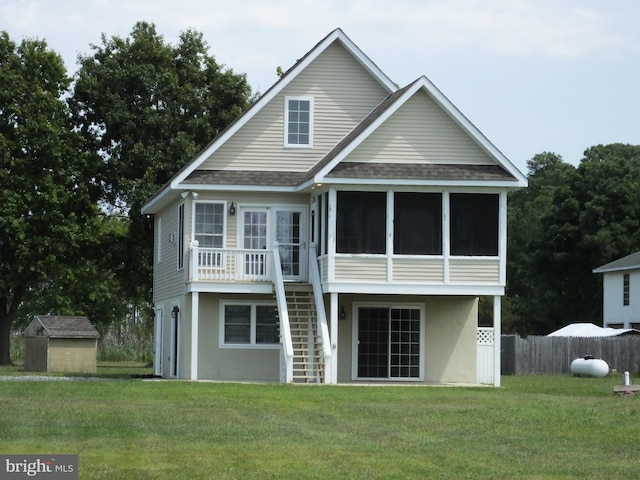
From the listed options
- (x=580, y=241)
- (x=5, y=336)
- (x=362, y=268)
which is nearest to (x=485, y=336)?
(x=362, y=268)

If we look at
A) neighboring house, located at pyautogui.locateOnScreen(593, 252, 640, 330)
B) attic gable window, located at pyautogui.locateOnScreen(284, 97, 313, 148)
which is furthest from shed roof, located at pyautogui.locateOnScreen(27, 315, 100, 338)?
neighboring house, located at pyautogui.locateOnScreen(593, 252, 640, 330)

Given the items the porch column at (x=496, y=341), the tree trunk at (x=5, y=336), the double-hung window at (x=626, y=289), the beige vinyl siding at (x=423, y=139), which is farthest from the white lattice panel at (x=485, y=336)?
the double-hung window at (x=626, y=289)

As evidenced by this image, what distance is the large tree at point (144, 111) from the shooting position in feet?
148

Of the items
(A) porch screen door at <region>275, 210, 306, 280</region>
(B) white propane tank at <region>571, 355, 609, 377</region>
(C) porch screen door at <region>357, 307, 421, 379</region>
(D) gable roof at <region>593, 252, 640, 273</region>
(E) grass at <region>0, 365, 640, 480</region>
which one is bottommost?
(E) grass at <region>0, 365, 640, 480</region>

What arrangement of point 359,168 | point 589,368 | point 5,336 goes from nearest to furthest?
point 359,168
point 589,368
point 5,336

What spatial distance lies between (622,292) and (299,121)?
1172 inches

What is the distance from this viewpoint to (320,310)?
103ft

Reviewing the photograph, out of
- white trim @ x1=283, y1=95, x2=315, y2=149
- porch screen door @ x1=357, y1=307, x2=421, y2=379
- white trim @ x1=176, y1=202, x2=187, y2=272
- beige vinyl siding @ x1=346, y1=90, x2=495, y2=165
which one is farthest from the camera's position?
white trim @ x1=283, y1=95, x2=315, y2=149

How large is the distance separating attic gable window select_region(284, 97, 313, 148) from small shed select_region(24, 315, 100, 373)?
10.3 meters

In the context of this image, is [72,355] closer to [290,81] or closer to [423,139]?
[290,81]

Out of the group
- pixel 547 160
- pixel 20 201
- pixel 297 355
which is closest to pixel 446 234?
pixel 297 355

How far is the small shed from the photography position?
40.2 metres

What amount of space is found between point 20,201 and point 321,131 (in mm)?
14132

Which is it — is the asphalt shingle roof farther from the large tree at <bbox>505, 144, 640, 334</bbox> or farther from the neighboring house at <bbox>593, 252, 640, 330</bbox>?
the large tree at <bbox>505, 144, 640, 334</bbox>
